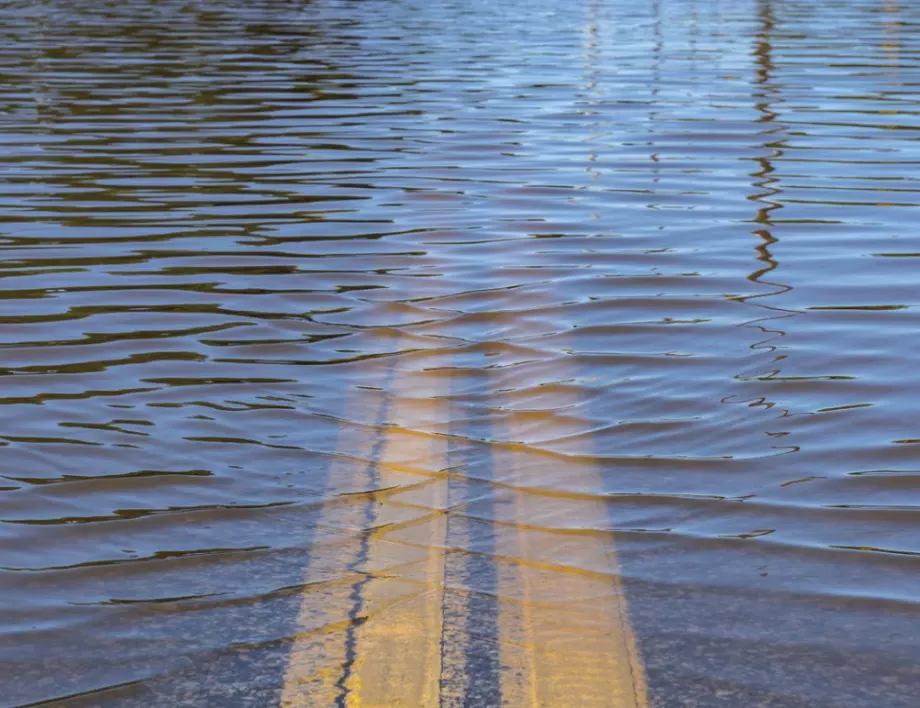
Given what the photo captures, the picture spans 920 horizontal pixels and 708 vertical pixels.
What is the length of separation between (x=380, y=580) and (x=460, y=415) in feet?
3.97

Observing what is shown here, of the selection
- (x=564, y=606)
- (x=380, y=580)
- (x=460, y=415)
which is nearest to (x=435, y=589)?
(x=380, y=580)

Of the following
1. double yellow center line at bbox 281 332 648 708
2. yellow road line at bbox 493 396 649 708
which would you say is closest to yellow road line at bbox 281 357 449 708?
double yellow center line at bbox 281 332 648 708

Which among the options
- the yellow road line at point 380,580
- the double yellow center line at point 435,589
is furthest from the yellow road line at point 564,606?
the yellow road line at point 380,580

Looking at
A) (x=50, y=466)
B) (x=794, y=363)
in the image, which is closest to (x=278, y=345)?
(x=50, y=466)

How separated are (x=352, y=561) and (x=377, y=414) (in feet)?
3.58

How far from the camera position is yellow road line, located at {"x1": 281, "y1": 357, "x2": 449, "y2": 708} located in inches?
104

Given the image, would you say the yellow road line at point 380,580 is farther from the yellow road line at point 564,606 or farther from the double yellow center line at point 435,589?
the yellow road line at point 564,606

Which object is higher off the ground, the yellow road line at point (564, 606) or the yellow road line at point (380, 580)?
the yellow road line at point (380, 580)

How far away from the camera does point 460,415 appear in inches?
167

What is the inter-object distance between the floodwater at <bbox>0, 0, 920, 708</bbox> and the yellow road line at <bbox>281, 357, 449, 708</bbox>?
1cm

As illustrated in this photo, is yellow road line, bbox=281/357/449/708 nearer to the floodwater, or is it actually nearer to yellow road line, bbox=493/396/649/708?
the floodwater

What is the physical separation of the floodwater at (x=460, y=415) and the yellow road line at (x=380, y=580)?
0.4 inches

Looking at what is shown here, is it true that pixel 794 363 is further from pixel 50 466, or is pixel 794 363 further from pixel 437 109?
pixel 437 109

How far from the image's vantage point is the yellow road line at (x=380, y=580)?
2648 millimetres
